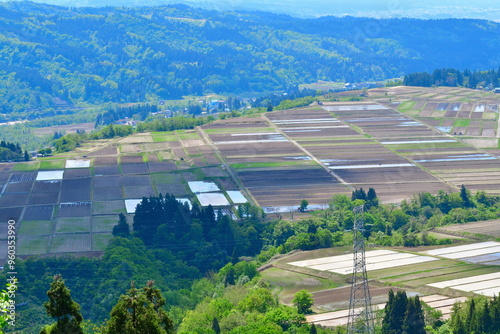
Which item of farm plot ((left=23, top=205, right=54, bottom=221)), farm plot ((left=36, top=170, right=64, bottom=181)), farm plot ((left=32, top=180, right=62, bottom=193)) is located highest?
farm plot ((left=36, top=170, right=64, bottom=181))

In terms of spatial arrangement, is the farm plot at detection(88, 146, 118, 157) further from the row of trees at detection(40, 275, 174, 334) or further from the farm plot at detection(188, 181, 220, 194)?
the row of trees at detection(40, 275, 174, 334)

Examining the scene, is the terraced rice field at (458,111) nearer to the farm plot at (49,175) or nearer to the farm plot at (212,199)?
the farm plot at (212,199)

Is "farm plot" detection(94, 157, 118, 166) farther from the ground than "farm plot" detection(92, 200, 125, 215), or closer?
farther from the ground

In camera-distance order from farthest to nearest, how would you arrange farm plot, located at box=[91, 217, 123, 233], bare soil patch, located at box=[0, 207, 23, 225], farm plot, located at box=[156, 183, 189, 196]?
1. farm plot, located at box=[156, 183, 189, 196]
2. bare soil patch, located at box=[0, 207, 23, 225]
3. farm plot, located at box=[91, 217, 123, 233]

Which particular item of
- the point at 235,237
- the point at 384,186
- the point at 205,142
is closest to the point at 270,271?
Answer: the point at 235,237

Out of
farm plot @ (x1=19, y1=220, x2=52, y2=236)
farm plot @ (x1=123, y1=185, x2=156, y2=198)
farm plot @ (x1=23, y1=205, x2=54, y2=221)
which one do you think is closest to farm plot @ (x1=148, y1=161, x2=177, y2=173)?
farm plot @ (x1=123, y1=185, x2=156, y2=198)

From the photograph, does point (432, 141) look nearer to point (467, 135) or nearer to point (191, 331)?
point (467, 135)

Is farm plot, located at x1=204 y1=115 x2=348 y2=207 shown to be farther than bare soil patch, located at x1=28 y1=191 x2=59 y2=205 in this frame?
Yes

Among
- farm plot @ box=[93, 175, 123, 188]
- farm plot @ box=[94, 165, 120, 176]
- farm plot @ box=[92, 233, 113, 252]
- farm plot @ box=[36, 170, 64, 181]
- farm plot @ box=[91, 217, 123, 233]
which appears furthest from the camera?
farm plot @ box=[94, 165, 120, 176]

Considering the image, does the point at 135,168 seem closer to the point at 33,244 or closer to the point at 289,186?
the point at 289,186
